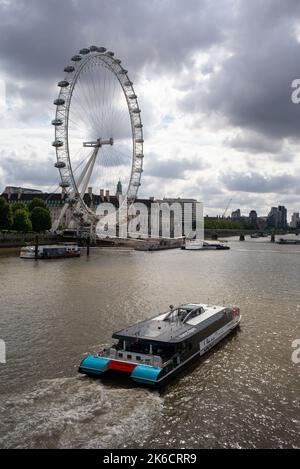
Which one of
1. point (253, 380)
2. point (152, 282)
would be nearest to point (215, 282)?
point (152, 282)

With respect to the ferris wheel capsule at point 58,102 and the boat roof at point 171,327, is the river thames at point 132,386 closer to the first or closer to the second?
the boat roof at point 171,327

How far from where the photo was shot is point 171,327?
1864 centimetres

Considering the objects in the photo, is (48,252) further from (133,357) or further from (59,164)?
(133,357)

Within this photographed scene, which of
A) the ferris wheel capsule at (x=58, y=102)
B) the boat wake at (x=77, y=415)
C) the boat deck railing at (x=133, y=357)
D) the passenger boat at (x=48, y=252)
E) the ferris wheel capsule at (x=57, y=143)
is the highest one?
the ferris wheel capsule at (x=58, y=102)

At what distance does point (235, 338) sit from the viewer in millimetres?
21844

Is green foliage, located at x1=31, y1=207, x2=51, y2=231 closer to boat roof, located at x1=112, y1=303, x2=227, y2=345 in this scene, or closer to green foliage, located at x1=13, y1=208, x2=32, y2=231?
green foliage, located at x1=13, y1=208, x2=32, y2=231

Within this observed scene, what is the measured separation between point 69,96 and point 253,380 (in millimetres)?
65317

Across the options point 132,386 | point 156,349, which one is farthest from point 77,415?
point 156,349

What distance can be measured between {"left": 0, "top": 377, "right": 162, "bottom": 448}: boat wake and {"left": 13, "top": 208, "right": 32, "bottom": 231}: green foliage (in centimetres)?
6774
